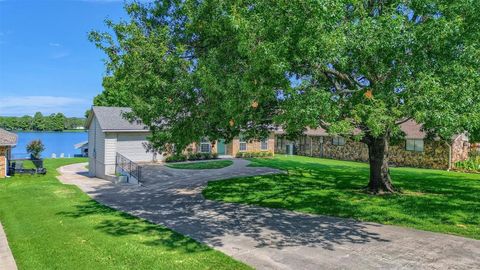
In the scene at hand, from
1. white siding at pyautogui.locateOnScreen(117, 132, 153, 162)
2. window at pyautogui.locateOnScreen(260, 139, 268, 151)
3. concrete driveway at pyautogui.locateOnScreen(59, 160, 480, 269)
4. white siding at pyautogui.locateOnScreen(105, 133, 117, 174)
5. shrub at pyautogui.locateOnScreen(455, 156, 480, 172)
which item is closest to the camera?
concrete driveway at pyautogui.locateOnScreen(59, 160, 480, 269)

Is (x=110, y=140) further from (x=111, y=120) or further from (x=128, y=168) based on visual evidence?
(x=128, y=168)

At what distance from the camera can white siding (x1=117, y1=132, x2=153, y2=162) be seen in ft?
95.7

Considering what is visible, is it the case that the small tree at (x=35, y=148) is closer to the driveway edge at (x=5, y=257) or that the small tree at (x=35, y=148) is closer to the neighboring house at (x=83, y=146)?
the neighboring house at (x=83, y=146)

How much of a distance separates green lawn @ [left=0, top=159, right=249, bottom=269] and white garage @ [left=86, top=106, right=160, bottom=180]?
34.6 feet

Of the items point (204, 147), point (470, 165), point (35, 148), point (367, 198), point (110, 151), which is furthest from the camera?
point (35, 148)

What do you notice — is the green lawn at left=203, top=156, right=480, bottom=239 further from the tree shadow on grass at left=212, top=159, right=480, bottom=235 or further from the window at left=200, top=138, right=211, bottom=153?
the window at left=200, top=138, right=211, bottom=153

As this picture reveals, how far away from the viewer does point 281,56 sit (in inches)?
359

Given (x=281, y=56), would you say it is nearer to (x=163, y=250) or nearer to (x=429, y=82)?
(x=429, y=82)

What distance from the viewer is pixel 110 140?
88.1ft

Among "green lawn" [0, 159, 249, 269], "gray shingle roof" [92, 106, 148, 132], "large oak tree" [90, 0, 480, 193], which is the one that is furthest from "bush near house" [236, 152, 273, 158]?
"large oak tree" [90, 0, 480, 193]

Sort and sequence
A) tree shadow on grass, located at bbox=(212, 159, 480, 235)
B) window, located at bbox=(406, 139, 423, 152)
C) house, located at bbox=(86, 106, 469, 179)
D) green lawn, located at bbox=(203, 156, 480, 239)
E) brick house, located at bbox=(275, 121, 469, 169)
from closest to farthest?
1. green lawn, located at bbox=(203, 156, 480, 239)
2. tree shadow on grass, located at bbox=(212, 159, 480, 235)
3. house, located at bbox=(86, 106, 469, 179)
4. brick house, located at bbox=(275, 121, 469, 169)
5. window, located at bbox=(406, 139, 423, 152)

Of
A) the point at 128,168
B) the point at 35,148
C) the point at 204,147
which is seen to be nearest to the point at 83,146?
the point at 35,148

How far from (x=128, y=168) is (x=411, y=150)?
23.6 meters

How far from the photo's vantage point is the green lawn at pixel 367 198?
12.0 m
